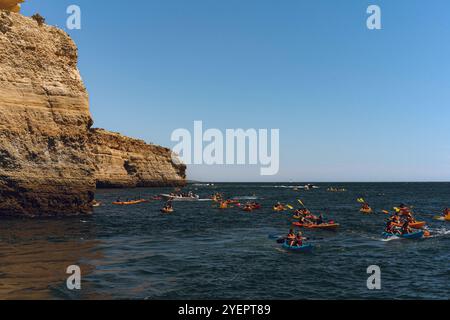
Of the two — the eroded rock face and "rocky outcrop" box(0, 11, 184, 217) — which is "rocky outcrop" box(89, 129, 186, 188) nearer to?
"rocky outcrop" box(0, 11, 184, 217)

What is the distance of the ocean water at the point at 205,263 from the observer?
16.2 meters

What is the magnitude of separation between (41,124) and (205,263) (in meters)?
22.5

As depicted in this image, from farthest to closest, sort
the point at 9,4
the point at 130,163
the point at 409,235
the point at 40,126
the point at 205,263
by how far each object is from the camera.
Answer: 1. the point at 130,163
2. the point at 9,4
3. the point at 40,126
4. the point at 409,235
5. the point at 205,263

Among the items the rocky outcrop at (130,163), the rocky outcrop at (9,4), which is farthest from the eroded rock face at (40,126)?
the rocky outcrop at (130,163)

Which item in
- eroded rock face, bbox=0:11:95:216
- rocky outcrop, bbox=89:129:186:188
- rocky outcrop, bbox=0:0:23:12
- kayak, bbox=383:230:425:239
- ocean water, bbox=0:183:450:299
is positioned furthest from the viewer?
rocky outcrop, bbox=89:129:186:188

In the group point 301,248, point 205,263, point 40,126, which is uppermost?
point 40,126

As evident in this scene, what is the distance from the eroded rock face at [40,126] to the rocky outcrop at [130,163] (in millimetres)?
59183

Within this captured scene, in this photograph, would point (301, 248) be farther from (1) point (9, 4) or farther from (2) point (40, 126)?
(1) point (9, 4)

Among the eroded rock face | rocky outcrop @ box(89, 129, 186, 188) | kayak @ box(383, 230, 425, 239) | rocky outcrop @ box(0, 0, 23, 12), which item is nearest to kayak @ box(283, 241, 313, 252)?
kayak @ box(383, 230, 425, 239)

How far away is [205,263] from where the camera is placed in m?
21.4

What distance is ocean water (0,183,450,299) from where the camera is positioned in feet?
53.1

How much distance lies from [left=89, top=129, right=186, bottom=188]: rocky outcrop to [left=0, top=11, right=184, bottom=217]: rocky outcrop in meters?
59.0

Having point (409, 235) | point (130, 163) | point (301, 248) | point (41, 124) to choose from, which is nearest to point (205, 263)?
point (301, 248)
